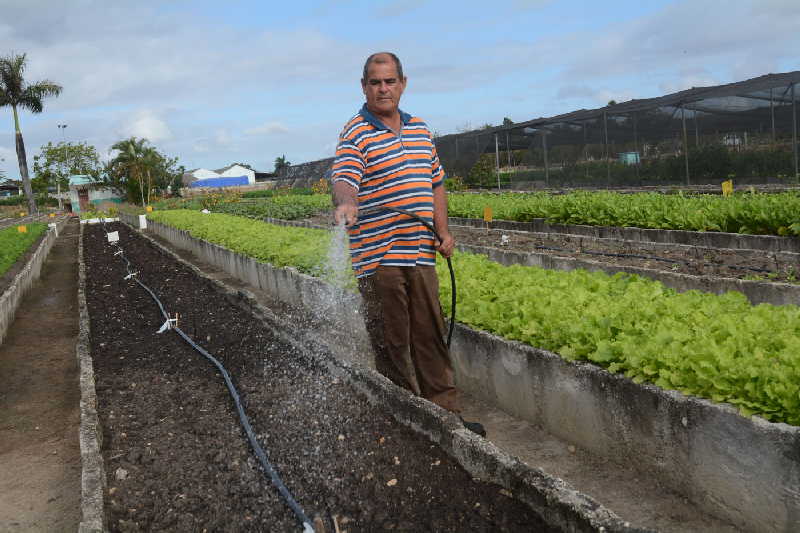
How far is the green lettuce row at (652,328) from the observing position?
3104 mm

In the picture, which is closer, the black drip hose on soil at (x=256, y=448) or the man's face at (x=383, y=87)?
the black drip hose on soil at (x=256, y=448)

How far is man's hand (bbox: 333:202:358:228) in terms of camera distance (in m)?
3.48

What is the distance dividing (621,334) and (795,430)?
1242 mm

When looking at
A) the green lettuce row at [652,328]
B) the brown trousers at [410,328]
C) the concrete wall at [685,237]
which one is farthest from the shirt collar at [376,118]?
the concrete wall at [685,237]

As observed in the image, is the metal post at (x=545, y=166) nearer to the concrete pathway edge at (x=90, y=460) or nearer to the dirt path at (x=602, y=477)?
the concrete pathway edge at (x=90, y=460)

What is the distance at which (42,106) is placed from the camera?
5506 cm

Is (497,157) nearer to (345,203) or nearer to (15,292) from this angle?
(15,292)

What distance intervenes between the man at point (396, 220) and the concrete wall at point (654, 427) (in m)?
0.50

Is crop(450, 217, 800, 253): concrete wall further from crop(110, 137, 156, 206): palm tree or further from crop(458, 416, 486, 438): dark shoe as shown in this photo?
crop(110, 137, 156, 206): palm tree

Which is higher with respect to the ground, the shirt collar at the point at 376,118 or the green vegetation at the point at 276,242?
the shirt collar at the point at 376,118

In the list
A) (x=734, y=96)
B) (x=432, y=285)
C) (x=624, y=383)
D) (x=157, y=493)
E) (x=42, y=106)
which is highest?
(x=42, y=106)

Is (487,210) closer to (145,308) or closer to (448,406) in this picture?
(145,308)

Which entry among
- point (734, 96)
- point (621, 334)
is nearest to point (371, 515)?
point (621, 334)

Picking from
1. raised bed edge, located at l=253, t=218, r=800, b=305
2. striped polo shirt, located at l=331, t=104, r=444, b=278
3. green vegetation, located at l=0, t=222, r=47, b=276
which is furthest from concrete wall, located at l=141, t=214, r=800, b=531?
green vegetation, located at l=0, t=222, r=47, b=276
